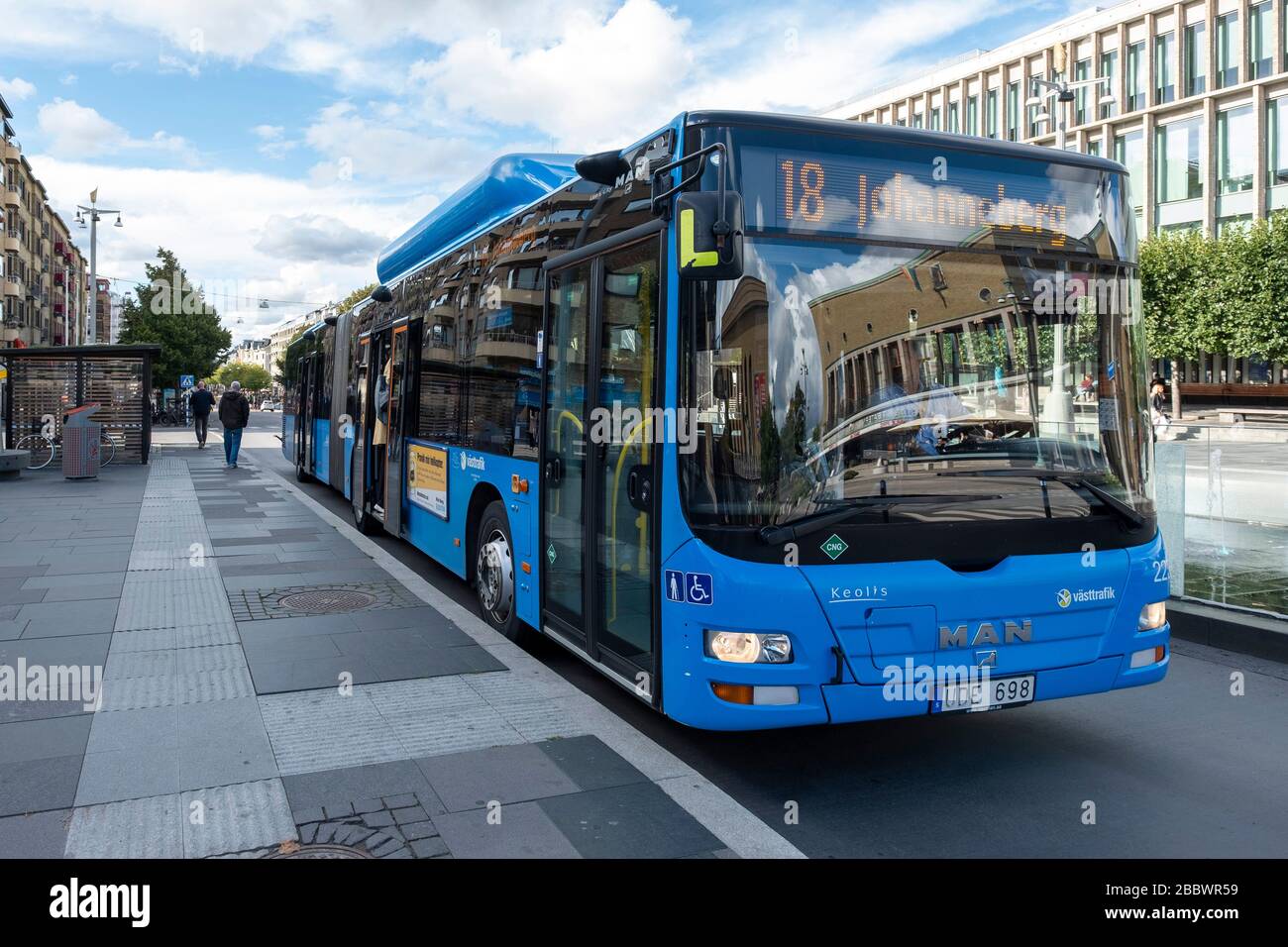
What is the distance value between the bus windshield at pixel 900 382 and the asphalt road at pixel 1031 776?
123 cm

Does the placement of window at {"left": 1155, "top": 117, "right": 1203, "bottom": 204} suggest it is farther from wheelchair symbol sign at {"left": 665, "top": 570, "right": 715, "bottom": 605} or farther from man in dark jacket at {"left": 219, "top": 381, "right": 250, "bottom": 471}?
wheelchair symbol sign at {"left": 665, "top": 570, "right": 715, "bottom": 605}

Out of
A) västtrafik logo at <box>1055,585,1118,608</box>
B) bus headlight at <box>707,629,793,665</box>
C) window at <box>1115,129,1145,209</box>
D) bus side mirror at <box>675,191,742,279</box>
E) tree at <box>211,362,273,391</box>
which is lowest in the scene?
bus headlight at <box>707,629,793,665</box>

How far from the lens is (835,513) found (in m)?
4.35

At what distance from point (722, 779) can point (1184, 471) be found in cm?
557

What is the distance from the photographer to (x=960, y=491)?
4508 mm

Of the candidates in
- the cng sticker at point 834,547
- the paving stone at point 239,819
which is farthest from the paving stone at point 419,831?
the cng sticker at point 834,547

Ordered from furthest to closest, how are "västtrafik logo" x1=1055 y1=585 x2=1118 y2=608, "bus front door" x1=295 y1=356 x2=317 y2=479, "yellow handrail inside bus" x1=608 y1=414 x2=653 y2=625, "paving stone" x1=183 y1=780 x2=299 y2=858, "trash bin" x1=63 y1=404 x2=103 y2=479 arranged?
"trash bin" x1=63 y1=404 x2=103 y2=479 < "bus front door" x1=295 y1=356 x2=317 y2=479 < "yellow handrail inside bus" x1=608 y1=414 x2=653 y2=625 < "västtrafik logo" x1=1055 y1=585 x2=1118 y2=608 < "paving stone" x1=183 y1=780 x2=299 y2=858

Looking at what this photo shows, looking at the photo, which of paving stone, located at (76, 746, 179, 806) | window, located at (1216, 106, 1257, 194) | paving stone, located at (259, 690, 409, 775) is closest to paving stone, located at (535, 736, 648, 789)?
paving stone, located at (259, 690, 409, 775)

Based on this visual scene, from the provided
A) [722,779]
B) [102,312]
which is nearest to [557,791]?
[722,779]

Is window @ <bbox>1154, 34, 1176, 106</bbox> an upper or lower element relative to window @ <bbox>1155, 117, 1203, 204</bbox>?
upper

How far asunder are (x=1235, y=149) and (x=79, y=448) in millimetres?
49663

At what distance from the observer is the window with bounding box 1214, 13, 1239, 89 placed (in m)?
48.8

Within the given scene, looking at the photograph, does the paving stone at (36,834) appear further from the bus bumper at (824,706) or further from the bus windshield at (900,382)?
the bus windshield at (900,382)

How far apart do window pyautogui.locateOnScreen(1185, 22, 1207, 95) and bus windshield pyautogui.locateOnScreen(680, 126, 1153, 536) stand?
54.2m
